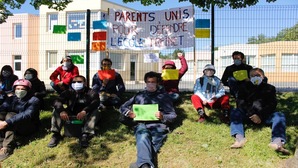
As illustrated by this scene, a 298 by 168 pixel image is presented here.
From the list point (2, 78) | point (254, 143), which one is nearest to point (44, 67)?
point (2, 78)

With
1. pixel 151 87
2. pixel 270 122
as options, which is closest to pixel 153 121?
pixel 151 87

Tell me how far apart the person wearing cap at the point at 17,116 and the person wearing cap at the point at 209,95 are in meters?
3.39

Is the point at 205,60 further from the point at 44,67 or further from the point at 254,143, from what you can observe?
the point at 44,67

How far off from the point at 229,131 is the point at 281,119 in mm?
1093

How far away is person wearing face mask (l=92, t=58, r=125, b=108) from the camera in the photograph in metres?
7.99

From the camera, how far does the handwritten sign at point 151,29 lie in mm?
9641

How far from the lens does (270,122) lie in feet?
21.3

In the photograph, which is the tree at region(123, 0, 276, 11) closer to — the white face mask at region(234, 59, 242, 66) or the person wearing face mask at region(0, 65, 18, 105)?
the white face mask at region(234, 59, 242, 66)

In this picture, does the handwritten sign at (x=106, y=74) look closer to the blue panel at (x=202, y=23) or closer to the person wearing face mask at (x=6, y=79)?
the person wearing face mask at (x=6, y=79)

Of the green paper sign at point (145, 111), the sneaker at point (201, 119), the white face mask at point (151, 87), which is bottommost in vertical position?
the sneaker at point (201, 119)

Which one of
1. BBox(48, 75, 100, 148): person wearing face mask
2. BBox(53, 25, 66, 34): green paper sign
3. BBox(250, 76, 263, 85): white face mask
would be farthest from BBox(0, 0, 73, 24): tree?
BBox(250, 76, 263, 85): white face mask

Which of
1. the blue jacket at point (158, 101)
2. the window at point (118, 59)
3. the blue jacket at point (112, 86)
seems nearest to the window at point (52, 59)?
the window at point (118, 59)

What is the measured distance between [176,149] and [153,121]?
2.34ft

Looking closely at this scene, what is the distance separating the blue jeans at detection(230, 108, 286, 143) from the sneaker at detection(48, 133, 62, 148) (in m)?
3.49
